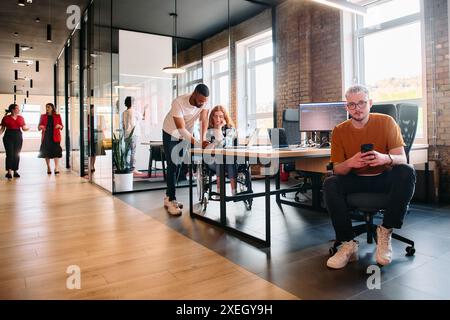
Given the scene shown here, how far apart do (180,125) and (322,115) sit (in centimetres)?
145

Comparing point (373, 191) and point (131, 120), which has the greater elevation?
point (131, 120)

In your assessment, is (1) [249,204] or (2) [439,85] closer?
(1) [249,204]

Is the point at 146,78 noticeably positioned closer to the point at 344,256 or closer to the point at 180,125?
the point at 180,125

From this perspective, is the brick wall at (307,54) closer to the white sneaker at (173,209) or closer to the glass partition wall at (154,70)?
the glass partition wall at (154,70)

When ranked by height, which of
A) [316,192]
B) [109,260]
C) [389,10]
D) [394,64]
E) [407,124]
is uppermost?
[389,10]

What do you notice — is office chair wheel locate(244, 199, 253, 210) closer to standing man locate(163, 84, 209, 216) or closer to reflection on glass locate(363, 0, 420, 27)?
standing man locate(163, 84, 209, 216)

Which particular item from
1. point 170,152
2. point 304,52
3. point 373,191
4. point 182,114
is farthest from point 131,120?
point 373,191

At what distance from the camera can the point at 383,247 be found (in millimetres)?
2199

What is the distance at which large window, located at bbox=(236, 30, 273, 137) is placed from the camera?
7184 millimetres

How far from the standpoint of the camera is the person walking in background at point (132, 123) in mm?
5773

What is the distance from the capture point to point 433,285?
1871mm

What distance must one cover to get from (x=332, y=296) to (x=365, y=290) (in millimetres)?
206

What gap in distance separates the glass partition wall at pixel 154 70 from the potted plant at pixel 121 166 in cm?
2

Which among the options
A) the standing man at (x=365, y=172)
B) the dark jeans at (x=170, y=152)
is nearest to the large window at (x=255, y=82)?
the dark jeans at (x=170, y=152)
